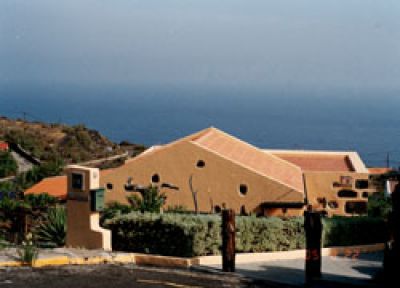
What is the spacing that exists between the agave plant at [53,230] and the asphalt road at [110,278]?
272 cm

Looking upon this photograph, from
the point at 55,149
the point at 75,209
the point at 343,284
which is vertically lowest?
the point at 343,284

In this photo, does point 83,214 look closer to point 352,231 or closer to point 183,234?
point 183,234

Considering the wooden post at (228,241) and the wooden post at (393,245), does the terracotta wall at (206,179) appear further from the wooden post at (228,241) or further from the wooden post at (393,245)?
the wooden post at (393,245)

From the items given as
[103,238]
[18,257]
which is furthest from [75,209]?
[18,257]

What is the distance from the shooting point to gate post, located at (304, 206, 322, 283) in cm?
1845

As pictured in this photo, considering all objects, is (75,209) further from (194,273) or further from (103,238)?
(194,273)

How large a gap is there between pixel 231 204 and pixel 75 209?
12540 mm

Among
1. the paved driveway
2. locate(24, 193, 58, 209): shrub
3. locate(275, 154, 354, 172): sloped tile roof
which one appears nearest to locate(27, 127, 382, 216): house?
locate(275, 154, 354, 172): sloped tile roof

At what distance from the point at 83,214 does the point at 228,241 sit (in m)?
4.05

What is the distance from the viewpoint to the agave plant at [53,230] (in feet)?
68.7

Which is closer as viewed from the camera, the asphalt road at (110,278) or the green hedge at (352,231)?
the asphalt road at (110,278)

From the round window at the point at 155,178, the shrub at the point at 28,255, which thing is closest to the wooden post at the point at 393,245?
the shrub at the point at 28,255

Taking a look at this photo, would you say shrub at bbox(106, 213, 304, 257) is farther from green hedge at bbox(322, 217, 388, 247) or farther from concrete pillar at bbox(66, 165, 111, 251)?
green hedge at bbox(322, 217, 388, 247)

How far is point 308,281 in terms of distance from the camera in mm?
18281
